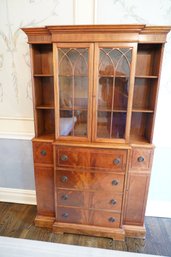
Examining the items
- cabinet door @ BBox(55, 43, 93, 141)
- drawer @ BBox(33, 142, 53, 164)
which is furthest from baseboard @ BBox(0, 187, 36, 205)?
cabinet door @ BBox(55, 43, 93, 141)

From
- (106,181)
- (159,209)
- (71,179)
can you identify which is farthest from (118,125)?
(159,209)

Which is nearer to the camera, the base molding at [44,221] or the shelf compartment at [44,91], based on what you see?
the shelf compartment at [44,91]

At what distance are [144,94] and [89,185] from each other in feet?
3.49

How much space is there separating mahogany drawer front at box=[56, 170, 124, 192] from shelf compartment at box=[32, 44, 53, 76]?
40.5 inches

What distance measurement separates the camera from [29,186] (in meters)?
2.21

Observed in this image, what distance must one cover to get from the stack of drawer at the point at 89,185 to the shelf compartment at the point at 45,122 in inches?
12.6

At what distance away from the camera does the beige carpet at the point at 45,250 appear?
1.53m

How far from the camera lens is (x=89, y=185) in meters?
1.69

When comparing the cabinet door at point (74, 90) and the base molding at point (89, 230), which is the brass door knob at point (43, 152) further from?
the base molding at point (89, 230)

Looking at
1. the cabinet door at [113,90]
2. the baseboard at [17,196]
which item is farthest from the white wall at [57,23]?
the baseboard at [17,196]

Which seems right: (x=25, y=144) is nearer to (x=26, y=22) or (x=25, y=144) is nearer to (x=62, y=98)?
(x=62, y=98)

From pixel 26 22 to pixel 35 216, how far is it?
7.08 feet

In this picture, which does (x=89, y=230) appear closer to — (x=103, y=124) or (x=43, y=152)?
(x=43, y=152)

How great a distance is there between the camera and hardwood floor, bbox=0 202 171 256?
1.70 m
